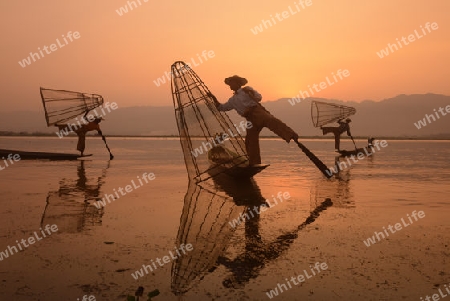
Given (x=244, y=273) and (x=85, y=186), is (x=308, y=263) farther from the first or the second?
(x=85, y=186)

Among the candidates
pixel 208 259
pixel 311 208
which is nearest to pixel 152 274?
pixel 208 259

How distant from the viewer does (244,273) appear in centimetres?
528

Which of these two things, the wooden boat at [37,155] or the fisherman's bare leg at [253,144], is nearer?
the fisherman's bare leg at [253,144]

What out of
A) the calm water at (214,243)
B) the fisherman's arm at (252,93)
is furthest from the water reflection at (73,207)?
the fisherman's arm at (252,93)

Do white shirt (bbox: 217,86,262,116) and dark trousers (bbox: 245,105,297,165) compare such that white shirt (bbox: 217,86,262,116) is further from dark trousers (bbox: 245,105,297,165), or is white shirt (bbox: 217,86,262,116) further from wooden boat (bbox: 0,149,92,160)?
wooden boat (bbox: 0,149,92,160)

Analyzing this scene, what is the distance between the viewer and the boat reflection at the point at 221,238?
528 centimetres

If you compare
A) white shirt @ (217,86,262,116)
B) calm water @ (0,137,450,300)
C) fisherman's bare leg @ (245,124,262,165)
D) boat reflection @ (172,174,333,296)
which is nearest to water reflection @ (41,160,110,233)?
calm water @ (0,137,450,300)

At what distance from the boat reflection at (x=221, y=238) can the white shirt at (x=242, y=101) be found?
2.83 m

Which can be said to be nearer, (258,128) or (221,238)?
(221,238)

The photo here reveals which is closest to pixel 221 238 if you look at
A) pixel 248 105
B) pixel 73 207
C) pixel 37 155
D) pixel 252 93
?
pixel 73 207

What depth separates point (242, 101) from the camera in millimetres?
13000

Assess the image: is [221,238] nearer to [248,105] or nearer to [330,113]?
[248,105]

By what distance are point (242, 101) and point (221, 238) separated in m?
6.65

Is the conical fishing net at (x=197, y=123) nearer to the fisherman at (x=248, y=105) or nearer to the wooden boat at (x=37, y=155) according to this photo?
the fisherman at (x=248, y=105)
